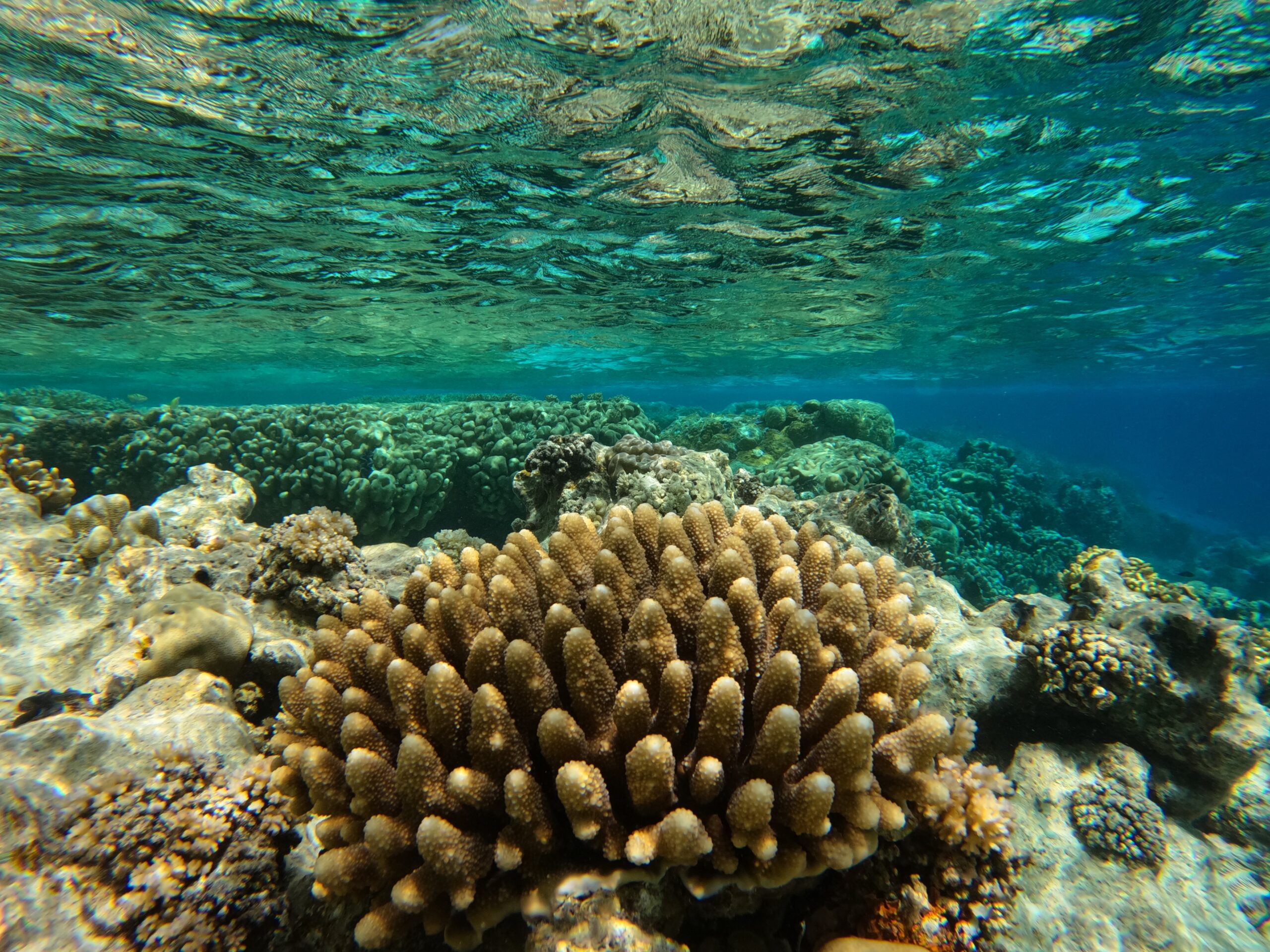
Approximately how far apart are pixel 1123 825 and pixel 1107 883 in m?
0.46

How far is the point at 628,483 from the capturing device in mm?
6559

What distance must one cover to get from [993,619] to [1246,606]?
16.4 metres

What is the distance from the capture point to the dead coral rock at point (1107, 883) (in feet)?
9.95

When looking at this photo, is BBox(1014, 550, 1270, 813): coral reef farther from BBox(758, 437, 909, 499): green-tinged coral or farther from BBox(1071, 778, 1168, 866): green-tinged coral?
BBox(758, 437, 909, 499): green-tinged coral

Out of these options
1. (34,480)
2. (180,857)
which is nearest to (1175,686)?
(180,857)

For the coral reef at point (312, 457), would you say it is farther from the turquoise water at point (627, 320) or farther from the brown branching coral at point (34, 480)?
the brown branching coral at point (34, 480)

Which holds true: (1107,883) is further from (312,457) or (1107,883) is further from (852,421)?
(852,421)

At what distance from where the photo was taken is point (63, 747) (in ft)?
8.59

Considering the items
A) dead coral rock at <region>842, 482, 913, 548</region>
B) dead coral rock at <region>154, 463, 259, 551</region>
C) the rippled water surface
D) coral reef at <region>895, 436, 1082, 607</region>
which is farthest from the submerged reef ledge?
coral reef at <region>895, 436, 1082, 607</region>

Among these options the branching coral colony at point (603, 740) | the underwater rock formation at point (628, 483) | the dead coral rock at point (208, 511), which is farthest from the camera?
the underwater rock formation at point (628, 483)

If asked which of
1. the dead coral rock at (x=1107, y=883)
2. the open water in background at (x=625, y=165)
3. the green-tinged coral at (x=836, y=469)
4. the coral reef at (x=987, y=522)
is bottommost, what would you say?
the coral reef at (x=987, y=522)

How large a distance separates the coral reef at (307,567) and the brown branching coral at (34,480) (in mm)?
4967

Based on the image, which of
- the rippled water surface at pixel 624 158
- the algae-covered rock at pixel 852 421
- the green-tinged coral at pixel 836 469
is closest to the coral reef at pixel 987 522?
the green-tinged coral at pixel 836 469

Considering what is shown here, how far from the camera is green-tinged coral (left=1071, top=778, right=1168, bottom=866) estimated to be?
3.63 m
